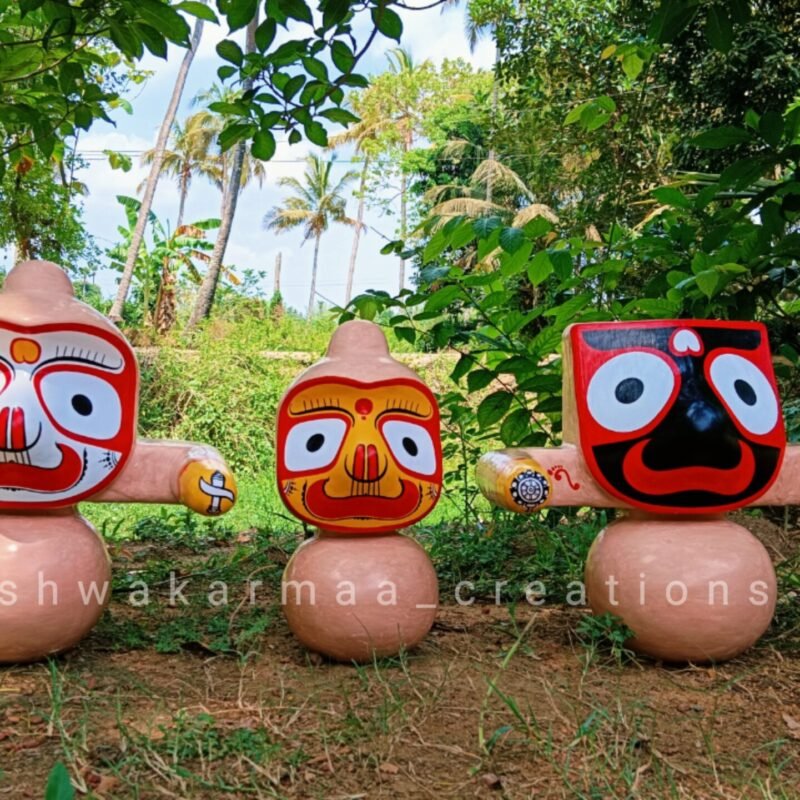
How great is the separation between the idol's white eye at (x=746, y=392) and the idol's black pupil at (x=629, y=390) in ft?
0.74

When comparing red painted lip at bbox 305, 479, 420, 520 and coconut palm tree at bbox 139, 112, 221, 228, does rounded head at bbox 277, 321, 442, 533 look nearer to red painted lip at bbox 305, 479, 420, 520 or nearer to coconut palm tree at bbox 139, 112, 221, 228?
red painted lip at bbox 305, 479, 420, 520

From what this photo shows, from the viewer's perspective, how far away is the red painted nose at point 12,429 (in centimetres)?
244

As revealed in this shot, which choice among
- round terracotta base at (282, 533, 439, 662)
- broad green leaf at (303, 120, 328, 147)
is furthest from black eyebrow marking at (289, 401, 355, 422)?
broad green leaf at (303, 120, 328, 147)

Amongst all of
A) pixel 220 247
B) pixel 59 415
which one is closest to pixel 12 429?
pixel 59 415

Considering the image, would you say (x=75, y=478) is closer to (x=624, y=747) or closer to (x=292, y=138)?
(x=292, y=138)

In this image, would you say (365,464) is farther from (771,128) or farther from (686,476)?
(771,128)

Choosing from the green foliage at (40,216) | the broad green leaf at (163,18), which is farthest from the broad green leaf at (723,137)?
the green foliage at (40,216)

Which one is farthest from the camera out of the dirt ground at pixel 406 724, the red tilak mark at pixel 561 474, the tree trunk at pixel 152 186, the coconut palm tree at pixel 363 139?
the coconut palm tree at pixel 363 139

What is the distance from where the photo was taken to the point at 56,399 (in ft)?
8.31

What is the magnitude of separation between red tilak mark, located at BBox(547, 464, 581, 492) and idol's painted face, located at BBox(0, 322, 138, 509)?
4.13 feet

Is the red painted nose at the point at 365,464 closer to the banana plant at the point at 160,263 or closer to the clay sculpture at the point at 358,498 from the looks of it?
the clay sculpture at the point at 358,498

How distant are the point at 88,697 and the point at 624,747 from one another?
1.35 meters

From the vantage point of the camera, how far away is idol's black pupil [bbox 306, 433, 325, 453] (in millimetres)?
2600

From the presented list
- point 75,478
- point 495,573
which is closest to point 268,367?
point 495,573
